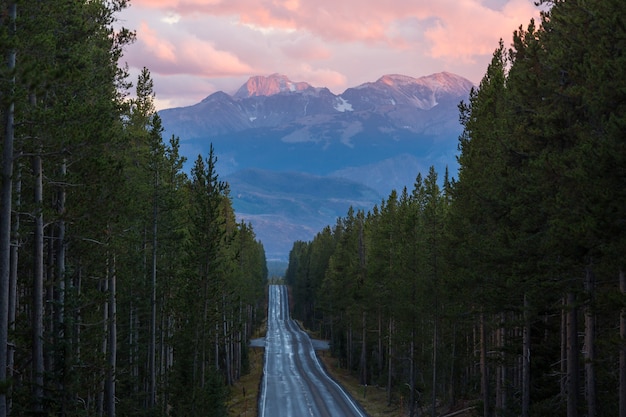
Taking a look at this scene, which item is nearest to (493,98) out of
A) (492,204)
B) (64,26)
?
(492,204)

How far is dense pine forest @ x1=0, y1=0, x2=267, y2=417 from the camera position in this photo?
47.5 feet

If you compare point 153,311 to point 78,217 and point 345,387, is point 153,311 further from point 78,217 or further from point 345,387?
point 345,387

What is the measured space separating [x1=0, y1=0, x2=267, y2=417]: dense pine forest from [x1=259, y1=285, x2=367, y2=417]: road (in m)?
12.0

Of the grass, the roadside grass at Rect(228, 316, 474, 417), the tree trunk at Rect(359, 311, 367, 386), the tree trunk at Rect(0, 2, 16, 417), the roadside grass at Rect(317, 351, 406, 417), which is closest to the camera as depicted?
the tree trunk at Rect(0, 2, 16, 417)

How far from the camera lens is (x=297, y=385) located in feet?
183

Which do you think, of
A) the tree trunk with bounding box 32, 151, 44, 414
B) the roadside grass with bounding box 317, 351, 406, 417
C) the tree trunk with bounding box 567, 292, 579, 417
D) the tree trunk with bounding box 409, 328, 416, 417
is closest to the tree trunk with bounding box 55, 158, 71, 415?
the tree trunk with bounding box 32, 151, 44, 414

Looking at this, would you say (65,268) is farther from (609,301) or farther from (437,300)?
(437,300)

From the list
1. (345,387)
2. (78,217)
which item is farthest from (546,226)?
(345,387)

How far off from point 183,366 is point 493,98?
20.0 meters

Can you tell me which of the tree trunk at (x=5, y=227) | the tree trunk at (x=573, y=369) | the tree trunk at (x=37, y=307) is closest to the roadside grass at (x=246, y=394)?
the tree trunk at (x=37, y=307)

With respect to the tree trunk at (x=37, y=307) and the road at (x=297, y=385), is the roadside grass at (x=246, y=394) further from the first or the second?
the tree trunk at (x=37, y=307)

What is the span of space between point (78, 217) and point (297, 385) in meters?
41.1

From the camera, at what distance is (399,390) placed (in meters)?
50.0

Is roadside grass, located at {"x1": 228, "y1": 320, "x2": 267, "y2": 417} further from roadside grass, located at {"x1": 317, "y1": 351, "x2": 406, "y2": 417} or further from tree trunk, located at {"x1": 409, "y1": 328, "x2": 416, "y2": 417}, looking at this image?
tree trunk, located at {"x1": 409, "y1": 328, "x2": 416, "y2": 417}
